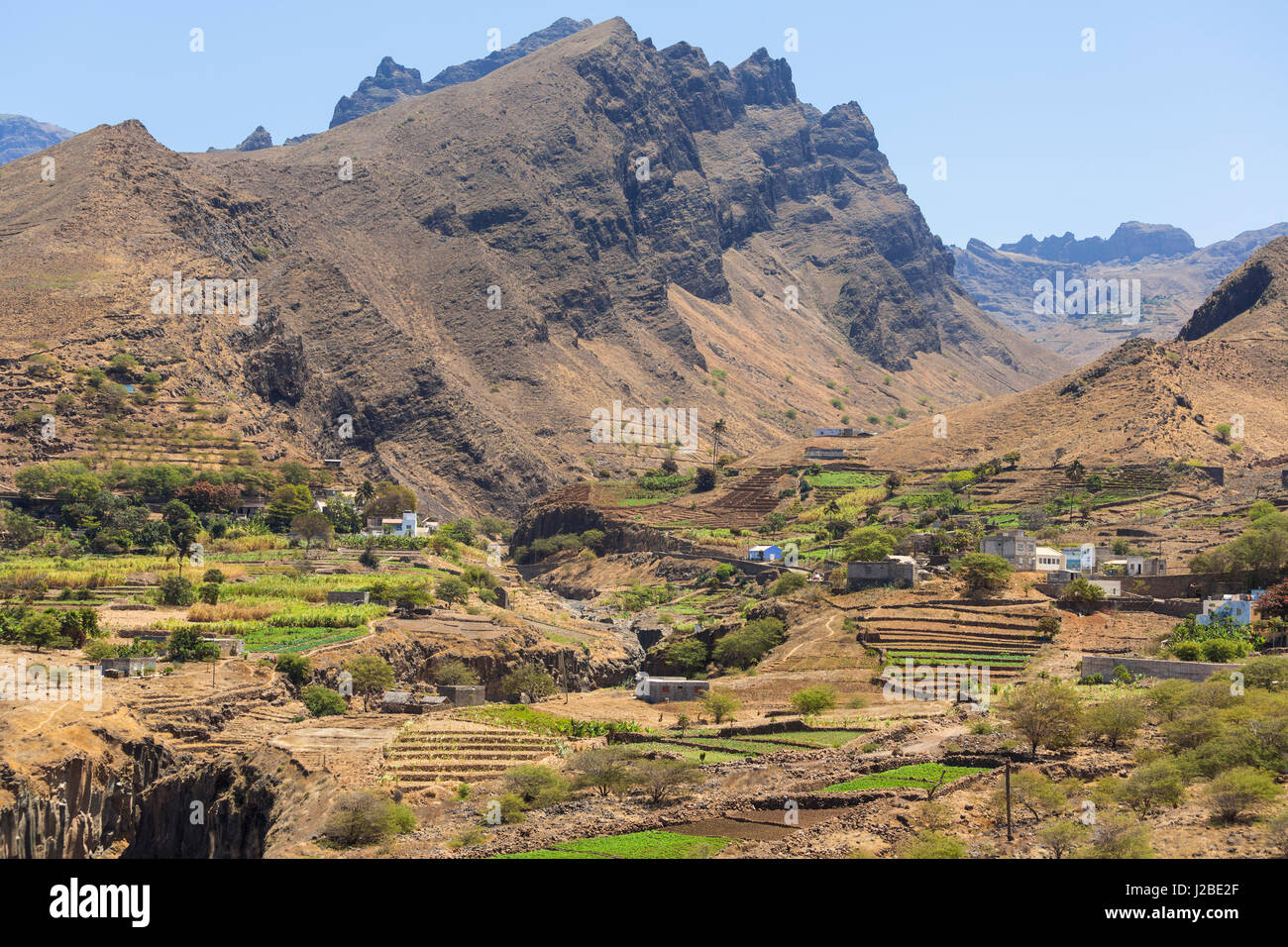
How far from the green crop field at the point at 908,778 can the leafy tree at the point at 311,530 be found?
207 feet

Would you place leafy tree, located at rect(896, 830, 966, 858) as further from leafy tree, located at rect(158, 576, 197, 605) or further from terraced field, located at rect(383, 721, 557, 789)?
leafy tree, located at rect(158, 576, 197, 605)

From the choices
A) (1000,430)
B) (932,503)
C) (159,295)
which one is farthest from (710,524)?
(159,295)

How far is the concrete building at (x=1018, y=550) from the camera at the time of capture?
78.3 m

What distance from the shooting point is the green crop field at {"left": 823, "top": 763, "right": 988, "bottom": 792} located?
40.4 meters

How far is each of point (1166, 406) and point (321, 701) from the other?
86.5 m

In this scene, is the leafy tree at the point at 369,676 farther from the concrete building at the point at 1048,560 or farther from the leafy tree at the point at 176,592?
the concrete building at the point at 1048,560

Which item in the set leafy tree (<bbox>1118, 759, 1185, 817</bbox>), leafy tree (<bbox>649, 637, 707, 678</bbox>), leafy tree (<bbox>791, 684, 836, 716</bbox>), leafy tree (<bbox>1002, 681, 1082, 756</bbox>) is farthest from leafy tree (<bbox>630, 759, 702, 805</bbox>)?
leafy tree (<bbox>649, 637, 707, 678</bbox>)

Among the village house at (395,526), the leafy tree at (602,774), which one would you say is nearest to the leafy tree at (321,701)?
the leafy tree at (602,774)

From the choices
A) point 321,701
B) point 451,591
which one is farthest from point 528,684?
point 451,591

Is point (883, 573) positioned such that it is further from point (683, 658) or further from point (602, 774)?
point (602, 774)

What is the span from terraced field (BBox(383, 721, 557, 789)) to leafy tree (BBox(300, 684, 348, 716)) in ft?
18.2

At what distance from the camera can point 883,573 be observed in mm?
76312
